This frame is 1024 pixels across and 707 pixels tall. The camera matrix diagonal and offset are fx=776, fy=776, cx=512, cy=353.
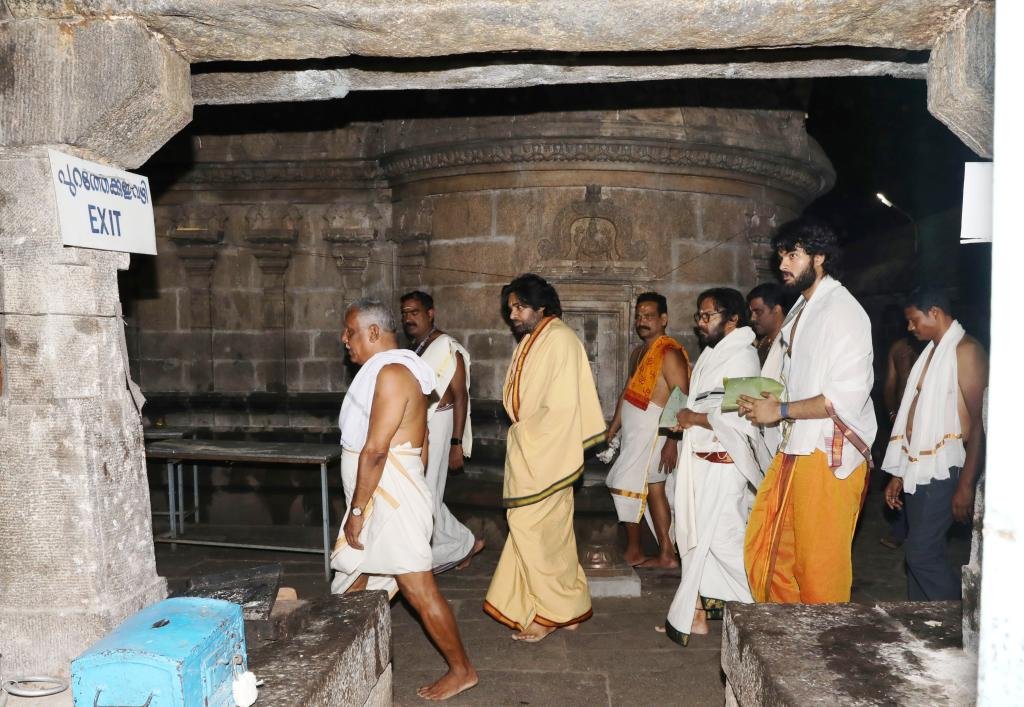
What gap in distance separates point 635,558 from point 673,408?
4.85ft

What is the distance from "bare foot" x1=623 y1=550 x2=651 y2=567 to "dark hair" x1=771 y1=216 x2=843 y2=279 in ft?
8.34

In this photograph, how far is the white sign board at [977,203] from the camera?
2205mm

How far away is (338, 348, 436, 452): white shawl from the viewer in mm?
3400

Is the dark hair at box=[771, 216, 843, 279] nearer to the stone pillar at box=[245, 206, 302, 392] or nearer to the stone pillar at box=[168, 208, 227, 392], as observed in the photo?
the stone pillar at box=[245, 206, 302, 392]

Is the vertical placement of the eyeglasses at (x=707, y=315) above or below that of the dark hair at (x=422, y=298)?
below

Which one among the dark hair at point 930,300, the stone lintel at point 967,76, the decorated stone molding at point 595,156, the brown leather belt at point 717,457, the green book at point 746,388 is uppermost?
the decorated stone molding at point 595,156

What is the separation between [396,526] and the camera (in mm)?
3318

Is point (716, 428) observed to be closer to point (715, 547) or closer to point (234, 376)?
point (715, 547)

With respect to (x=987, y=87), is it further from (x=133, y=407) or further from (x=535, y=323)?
(x=133, y=407)

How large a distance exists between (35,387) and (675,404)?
3.13 m

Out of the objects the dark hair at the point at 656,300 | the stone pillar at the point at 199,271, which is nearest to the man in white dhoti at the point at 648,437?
the dark hair at the point at 656,300

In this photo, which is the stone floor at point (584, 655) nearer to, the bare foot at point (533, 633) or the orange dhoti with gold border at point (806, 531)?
the bare foot at point (533, 633)

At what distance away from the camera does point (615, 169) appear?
5746mm

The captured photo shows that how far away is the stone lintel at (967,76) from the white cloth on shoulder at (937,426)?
6.16 ft
